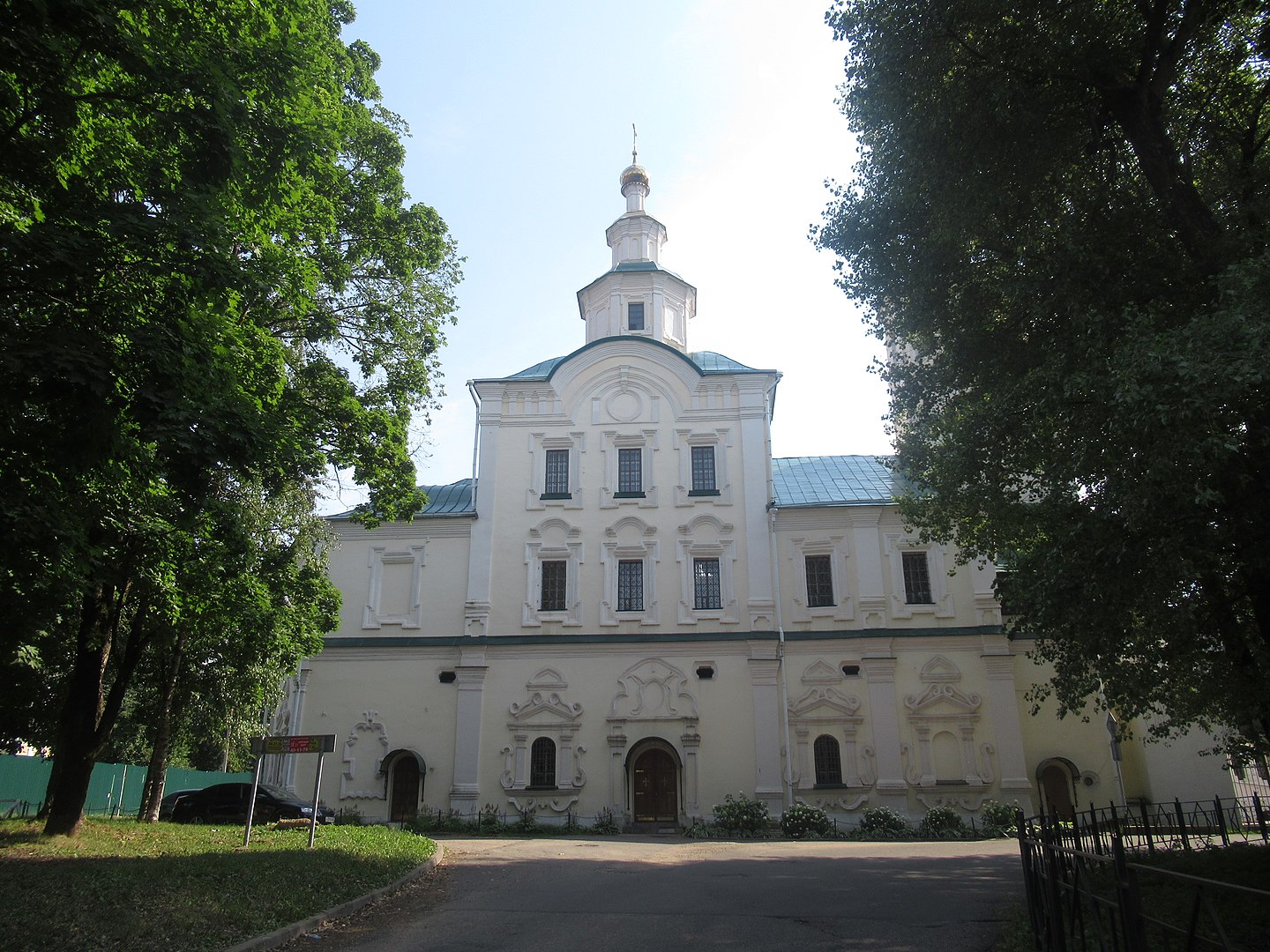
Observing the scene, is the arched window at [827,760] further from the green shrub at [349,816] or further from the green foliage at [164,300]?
the green foliage at [164,300]

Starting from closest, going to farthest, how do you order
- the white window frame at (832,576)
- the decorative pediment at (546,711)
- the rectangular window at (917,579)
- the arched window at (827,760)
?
the arched window at (827,760), the decorative pediment at (546,711), the white window frame at (832,576), the rectangular window at (917,579)

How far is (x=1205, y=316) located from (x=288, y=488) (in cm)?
1485

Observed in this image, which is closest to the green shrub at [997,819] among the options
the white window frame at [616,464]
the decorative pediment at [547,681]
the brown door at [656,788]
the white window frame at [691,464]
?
the brown door at [656,788]

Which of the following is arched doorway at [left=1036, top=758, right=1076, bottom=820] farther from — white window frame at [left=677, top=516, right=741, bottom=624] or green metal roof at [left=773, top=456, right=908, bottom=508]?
white window frame at [left=677, top=516, right=741, bottom=624]

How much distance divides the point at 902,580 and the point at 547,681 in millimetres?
10860

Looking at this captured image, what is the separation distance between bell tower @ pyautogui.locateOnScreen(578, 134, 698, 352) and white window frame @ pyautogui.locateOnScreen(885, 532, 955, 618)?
1005 centimetres

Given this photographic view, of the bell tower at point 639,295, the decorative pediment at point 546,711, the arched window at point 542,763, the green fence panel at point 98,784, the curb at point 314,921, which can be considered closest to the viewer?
the curb at point 314,921

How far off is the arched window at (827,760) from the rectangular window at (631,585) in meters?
6.31

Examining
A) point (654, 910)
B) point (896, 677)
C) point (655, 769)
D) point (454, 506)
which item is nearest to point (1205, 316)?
point (654, 910)

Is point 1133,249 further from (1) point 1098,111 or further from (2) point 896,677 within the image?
(2) point 896,677

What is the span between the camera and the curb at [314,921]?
8.30 m

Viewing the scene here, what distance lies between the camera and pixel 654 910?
35.3ft

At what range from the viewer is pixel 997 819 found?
75.6 ft

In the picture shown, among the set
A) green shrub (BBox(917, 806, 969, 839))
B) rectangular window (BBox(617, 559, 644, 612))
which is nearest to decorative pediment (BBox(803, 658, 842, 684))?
green shrub (BBox(917, 806, 969, 839))
